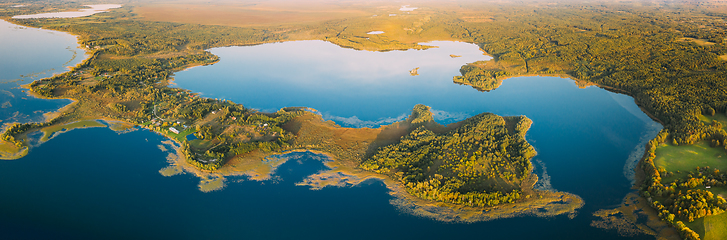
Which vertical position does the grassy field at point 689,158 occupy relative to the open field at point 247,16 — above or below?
below

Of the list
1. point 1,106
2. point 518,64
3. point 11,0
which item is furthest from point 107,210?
point 11,0

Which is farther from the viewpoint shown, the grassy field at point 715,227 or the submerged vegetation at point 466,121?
the submerged vegetation at point 466,121

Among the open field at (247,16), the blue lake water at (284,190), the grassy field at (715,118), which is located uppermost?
the open field at (247,16)

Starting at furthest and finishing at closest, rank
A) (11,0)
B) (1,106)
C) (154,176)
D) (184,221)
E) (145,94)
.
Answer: (11,0) < (145,94) < (1,106) < (154,176) < (184,221)

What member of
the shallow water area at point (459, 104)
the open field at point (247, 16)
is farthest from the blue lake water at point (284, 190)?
the open field at point (247, 16)

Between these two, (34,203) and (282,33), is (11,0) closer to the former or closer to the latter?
(282,33)

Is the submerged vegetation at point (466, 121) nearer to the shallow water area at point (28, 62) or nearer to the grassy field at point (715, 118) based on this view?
the grassy field at point (715, 118)

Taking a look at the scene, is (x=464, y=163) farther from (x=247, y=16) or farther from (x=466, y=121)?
(x=247, y=16)
